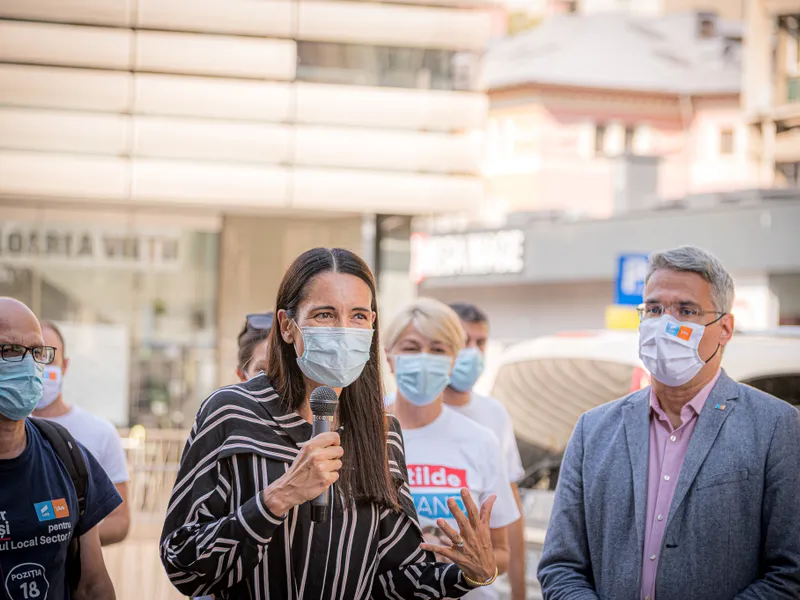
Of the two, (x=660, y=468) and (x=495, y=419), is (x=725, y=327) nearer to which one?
(x=660, y=468)

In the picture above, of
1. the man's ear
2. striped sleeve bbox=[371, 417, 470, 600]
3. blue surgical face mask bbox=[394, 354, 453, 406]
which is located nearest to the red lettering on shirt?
blue surgical face mask bbox=[394, 354, 453, 406]

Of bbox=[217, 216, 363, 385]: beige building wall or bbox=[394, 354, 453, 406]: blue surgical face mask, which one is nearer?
bbox=[394, 354, 453, 406]: blue surgical face mask

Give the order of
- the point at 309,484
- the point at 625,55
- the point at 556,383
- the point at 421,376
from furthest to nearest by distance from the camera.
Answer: the point at 625,55, the point at 556,383, the point at 421,376, the point at 309,484

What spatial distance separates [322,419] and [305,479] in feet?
0.72

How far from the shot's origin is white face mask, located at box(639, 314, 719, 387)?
4027mm

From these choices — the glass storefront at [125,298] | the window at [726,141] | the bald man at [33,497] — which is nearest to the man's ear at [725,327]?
the bald man at [33,497]

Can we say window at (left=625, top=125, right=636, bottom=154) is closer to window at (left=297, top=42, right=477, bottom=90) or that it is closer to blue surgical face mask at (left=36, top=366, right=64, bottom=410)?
window at (left=297, top=42, right=477, bottom=90)

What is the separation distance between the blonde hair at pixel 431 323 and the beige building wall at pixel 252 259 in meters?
6.88

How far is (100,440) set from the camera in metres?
5.41

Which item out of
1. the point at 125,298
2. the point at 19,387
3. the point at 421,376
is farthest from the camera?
the point at 125,298

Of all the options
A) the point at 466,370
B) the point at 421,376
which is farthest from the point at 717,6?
the point at 421,376

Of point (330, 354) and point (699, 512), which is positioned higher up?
point (330, 354)

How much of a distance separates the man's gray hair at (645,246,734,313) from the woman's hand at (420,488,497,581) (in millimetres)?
1153

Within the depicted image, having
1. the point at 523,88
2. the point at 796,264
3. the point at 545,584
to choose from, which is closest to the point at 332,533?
the point at 545,584
